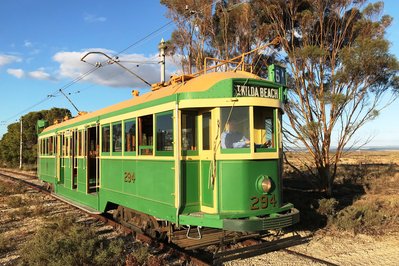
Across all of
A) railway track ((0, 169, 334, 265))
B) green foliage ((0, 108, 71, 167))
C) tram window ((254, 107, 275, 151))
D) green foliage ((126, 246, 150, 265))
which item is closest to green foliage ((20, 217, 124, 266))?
green foliage ((126, 246, 150, 265))

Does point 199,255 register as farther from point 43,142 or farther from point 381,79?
point 43,142

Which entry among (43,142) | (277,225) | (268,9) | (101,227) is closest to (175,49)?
(268,9)

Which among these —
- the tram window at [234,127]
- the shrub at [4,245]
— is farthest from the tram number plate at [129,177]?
the shrub at [4,245]

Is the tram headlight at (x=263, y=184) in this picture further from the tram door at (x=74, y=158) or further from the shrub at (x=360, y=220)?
the tram door at (x=74, y=158)

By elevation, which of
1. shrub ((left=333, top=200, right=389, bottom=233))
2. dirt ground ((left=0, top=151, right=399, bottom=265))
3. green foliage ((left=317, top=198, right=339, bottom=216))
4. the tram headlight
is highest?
the tram headlight

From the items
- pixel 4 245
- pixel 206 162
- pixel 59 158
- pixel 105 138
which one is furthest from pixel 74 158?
pixel 206 162

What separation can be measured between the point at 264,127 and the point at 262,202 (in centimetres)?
137

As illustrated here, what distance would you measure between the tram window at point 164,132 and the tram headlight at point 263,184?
1670mm

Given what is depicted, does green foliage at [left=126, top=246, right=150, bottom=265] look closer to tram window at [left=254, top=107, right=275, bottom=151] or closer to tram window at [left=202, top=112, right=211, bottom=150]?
tram window at [left=202, top=112, right=211, bottom=150]

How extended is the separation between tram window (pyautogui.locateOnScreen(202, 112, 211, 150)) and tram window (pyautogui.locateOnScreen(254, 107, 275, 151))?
0.85 meters

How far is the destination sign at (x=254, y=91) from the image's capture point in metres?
6.53

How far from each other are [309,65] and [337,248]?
26.9 ft

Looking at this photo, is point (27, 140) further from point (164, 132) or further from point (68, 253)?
point (68, 253)

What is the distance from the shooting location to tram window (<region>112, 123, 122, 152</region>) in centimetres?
874
